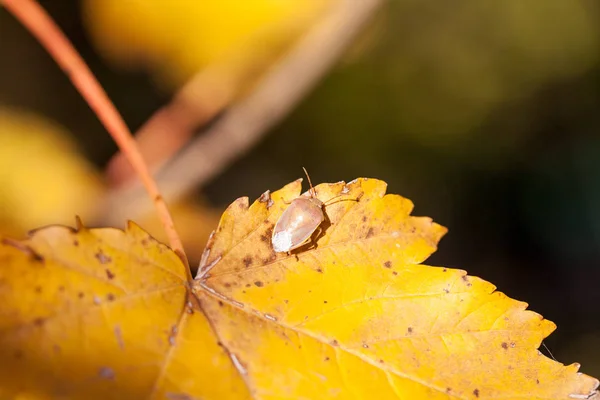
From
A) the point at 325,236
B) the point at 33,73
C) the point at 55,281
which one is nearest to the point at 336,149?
the point at 33,73

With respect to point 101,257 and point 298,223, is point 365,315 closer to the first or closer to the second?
point 298,223

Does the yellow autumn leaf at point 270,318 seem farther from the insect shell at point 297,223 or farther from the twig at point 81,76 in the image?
the twig at point 81,76

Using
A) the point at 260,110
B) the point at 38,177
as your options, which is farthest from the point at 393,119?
the point at 38,177

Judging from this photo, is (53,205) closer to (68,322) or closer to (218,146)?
(218,146)

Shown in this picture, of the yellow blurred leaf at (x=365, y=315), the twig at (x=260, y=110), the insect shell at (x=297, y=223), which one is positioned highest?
the twig at (x=260, y=110)

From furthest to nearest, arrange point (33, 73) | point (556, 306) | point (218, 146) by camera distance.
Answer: point (556, 306)
point (33, 73)
point (218, 146)

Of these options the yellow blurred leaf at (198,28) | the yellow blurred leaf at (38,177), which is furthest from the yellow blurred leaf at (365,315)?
the yellow blurred leaf at (198,28)
